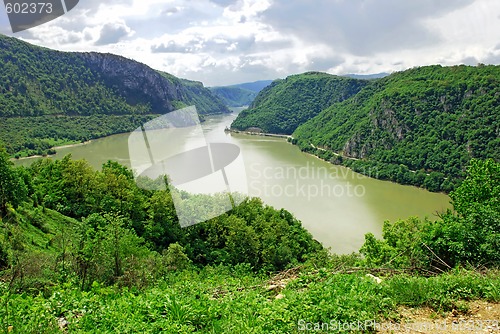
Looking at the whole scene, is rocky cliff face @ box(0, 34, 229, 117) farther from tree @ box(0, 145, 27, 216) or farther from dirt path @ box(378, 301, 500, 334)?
dirt path @ box(378, 301, 500, 334)

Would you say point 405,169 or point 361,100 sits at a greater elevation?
point 361,100

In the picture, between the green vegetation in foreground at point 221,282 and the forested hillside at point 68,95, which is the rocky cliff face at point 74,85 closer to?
the forested hillside at point 68,95

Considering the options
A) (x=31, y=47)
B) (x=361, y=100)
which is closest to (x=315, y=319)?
(x=361, y=100)

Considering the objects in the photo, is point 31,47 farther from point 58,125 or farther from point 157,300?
point 157,300

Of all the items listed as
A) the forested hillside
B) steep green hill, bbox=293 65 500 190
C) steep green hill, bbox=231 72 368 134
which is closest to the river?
steep green hill, bbox=293 65 500 190

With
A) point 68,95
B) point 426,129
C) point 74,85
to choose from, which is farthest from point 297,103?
point 74,85

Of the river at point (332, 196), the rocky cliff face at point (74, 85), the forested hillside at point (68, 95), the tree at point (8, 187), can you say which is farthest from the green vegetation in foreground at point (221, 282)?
the rocky cliff face at point (74, 85)
